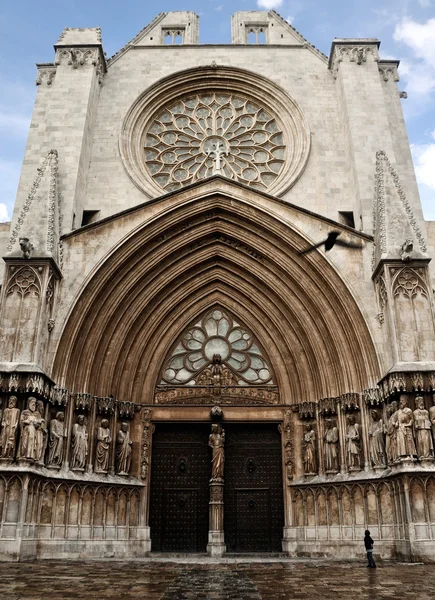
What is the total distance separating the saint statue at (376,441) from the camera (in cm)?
1095

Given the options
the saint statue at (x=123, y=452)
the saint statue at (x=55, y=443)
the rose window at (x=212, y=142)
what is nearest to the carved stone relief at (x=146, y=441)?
the saint statue at (x=123, y=452)

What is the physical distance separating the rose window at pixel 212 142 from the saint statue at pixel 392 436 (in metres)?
7.52

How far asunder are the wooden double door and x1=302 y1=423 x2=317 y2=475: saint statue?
2.82 ft

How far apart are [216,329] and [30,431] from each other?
539 cm

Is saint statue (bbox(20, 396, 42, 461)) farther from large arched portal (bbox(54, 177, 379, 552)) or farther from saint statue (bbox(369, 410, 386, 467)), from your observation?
saint statue (bbox(369, 410, 386, 467))

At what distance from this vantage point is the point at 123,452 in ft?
39.8

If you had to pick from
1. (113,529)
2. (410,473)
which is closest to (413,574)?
(410,473)

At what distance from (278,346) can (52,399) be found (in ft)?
17.5

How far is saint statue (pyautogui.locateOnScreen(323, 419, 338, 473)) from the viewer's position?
11648 mm

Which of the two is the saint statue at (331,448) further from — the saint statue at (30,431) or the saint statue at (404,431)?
the saint statue at (30,431)

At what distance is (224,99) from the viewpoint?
1727cm

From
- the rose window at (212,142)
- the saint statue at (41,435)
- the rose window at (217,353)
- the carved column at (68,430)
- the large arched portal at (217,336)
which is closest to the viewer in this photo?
the saint statue at (41,435)

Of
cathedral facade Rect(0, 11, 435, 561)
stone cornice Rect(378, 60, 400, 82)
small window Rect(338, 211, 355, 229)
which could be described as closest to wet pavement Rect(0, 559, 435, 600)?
cathedral facade Rect(0, 11, 435, 561)

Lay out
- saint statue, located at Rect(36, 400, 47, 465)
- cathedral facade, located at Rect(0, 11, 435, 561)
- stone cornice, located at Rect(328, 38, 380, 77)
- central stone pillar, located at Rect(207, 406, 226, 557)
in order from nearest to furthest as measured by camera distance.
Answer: saint statue, located at Rect(36, 400, 47, 465), cathedral facade, located at Rect(0, 11, 435, 561), central stone pillar, located at Rect(207, 406, 226, 557), stone cornice, located at Rect(328, 38, 380, 77)
